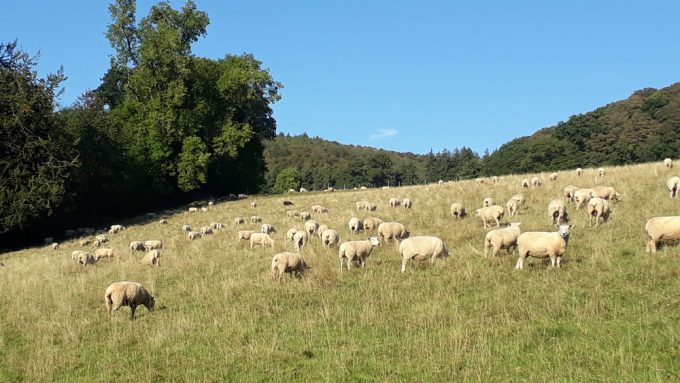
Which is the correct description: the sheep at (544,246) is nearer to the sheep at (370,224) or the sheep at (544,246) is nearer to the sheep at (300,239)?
the sheep at (300,239)

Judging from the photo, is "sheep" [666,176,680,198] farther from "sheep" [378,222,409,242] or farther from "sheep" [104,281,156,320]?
"sheep" [104,281,156,320]

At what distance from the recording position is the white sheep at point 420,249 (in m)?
15.5

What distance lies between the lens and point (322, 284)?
14141mm

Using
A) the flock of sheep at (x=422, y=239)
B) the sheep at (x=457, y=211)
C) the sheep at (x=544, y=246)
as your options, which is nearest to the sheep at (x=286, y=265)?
the flock of sheep at (x=422, y=239)

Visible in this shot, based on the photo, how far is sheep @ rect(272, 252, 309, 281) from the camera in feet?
51.0

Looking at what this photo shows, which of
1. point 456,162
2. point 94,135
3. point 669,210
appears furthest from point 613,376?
point 456,162

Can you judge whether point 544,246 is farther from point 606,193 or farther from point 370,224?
point 606,193

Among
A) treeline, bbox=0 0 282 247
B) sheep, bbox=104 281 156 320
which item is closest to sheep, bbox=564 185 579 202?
sheep, bbox=104 281 156 320

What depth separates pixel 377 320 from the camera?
10594 millimetres

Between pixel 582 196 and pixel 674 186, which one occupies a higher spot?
pixel 674 186

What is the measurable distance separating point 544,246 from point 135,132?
47863 mm

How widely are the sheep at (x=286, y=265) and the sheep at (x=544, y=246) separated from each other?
6251 mm

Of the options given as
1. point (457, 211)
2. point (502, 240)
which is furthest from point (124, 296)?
point (457, 211)

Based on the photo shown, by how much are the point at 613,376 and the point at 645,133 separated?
106m
